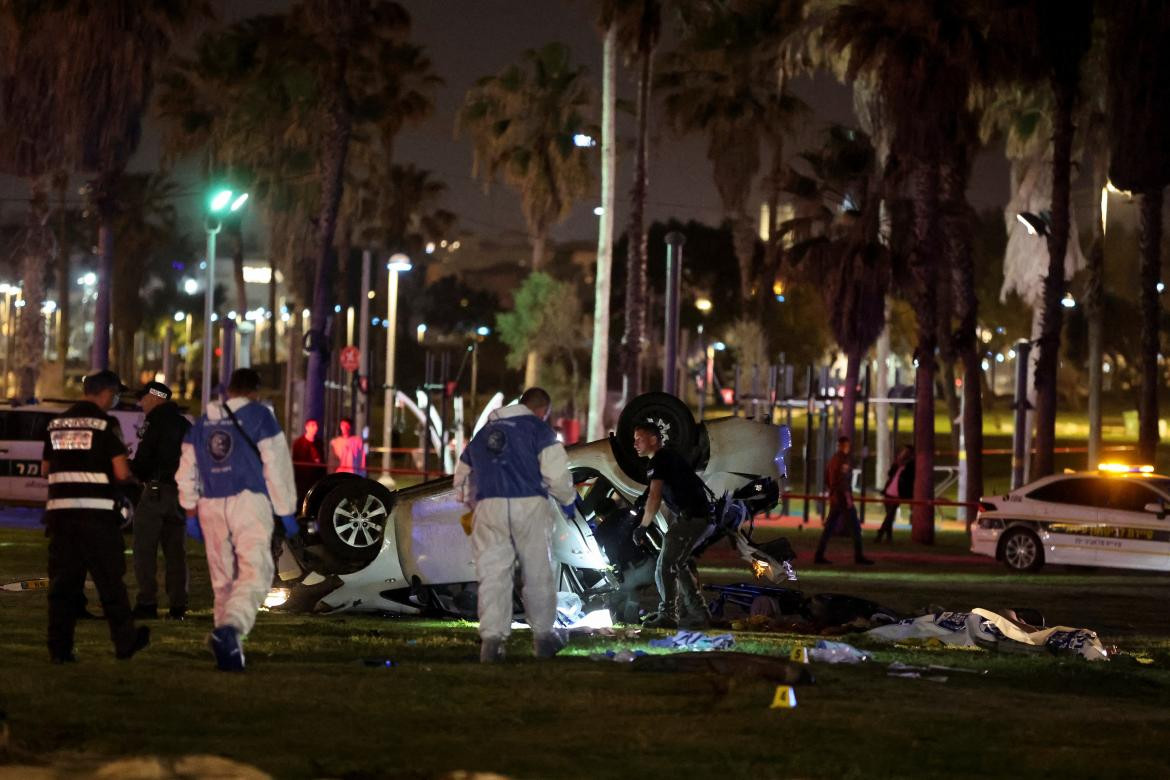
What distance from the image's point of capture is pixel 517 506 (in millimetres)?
11023

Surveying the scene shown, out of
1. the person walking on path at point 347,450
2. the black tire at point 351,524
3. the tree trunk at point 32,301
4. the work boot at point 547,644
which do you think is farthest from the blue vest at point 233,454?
the tree trunk at point 32,301

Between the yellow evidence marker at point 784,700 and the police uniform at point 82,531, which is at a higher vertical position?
the police uniform at point 82,531

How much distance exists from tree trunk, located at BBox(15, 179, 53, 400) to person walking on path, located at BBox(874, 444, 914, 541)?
2044 cm

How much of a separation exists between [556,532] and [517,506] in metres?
2.10

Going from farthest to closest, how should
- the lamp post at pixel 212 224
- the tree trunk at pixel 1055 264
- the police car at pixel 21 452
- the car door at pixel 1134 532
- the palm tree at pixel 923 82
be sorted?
1. the tree trunk at pixel 1055 264
2. the palm tree at pixel 923 82
3. the lamp post at pixel 212 224
4. the police car at pixel 21 452
5. the car door at pixel 1134 532

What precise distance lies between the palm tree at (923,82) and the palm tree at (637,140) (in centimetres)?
771

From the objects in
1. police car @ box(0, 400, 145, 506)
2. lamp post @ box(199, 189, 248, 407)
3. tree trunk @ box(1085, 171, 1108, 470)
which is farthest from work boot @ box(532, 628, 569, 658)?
tree trunk @ box(1085, 171, 1108, 470)

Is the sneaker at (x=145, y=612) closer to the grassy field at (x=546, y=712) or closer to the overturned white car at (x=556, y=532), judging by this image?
the grassy field at (x=546, y=712)

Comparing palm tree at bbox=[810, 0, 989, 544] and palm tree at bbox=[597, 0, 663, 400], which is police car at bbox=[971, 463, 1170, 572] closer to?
palm tree at bbox=[810, 0, 989, 544]

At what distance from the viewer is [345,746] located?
25.5 feet

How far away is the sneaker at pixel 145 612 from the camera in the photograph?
13172 millimetres

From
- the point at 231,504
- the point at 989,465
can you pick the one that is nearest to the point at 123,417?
the point at 231,504

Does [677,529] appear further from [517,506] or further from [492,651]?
[492,651]

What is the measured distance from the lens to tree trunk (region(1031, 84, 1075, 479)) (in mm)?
31562
